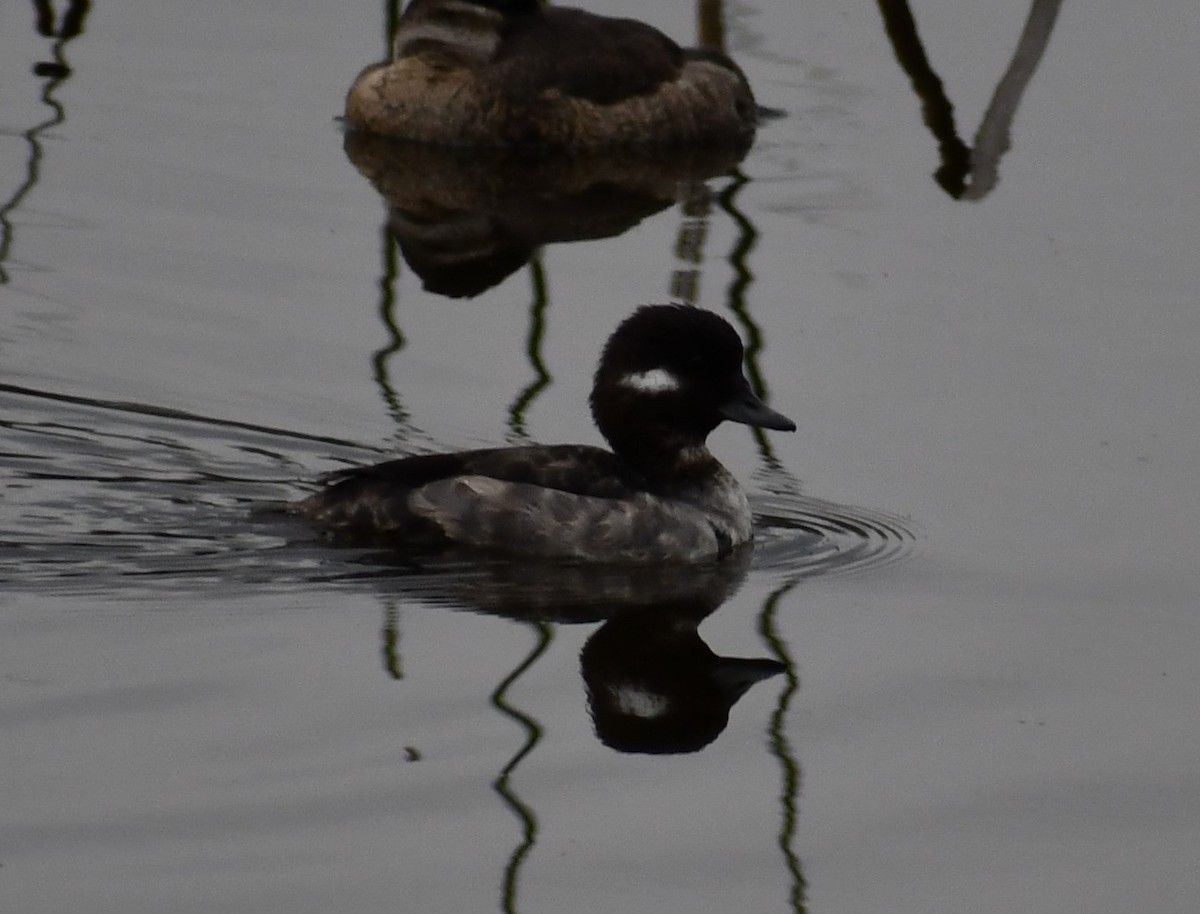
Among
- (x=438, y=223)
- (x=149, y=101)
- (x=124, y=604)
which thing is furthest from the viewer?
(x=149, y=101)

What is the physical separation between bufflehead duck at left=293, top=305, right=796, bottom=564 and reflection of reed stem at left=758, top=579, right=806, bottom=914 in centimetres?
62

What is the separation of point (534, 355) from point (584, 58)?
187 inches

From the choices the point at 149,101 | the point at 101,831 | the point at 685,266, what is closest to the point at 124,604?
the point at 101,831

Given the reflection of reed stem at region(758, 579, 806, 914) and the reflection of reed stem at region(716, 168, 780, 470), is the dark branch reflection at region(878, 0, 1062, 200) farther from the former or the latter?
the reflection of reed stem at region(758, 579, 806, 914)

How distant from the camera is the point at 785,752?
8.33 metres

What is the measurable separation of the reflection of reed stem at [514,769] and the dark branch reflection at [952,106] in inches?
272

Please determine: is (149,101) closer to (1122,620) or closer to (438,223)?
(438,223)

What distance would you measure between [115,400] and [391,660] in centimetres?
328

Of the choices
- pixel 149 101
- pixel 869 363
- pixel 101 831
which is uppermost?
pixel 101 831

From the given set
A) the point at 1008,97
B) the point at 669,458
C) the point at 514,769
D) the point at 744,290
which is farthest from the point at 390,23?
the point at 514,769

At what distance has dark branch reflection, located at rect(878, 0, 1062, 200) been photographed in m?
15.9

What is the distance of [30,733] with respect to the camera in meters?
8.02

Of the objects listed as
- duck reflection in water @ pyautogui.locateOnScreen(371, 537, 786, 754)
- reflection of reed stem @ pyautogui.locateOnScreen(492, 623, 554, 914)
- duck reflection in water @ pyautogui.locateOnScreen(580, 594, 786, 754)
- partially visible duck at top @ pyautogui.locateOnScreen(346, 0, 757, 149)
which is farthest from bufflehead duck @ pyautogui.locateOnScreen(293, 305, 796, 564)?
partially visible duck at top @ pyautogui.locateOnScreen(346, 0, 757, 149)

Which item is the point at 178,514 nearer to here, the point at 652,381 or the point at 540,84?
the point at 652,381
